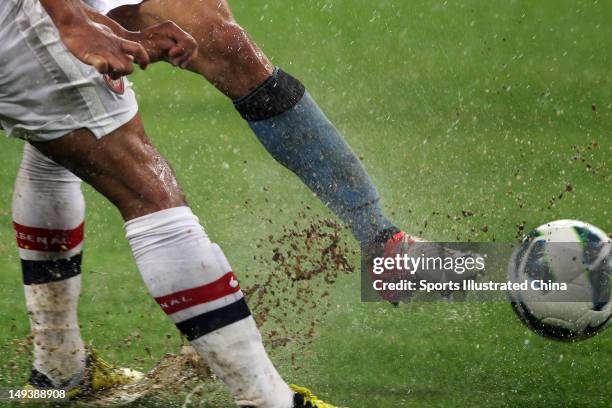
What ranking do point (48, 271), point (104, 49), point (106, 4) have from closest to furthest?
1. point (104, 49)
2. point (106, 4)
3. point (48, 271)

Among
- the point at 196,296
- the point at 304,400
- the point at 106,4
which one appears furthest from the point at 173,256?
the point at 106,4

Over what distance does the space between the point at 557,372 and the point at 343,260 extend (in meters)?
0.66

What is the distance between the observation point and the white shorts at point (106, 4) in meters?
2.72

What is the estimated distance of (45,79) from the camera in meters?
2.31

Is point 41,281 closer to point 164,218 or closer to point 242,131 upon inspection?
point 164,218

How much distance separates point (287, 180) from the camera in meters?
4.84

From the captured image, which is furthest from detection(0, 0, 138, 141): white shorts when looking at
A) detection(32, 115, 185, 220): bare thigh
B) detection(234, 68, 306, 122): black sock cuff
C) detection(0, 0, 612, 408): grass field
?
detection(0, 0, 612, 408): grass field

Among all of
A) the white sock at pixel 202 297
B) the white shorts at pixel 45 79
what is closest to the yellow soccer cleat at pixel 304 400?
the white sock at pixel 202 297

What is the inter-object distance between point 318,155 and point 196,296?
0.75 meters

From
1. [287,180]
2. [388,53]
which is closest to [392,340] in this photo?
[287,180]

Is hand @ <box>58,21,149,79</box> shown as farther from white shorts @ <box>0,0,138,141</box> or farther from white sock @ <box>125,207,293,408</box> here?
white sock @ <box>125,207,293,408</box>

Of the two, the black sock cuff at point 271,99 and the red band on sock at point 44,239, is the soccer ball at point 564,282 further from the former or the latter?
the red band on sock at point 44,239

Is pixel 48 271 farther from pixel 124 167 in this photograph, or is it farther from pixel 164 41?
pixel 164 41

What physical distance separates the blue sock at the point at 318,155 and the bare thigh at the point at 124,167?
1.94ft
